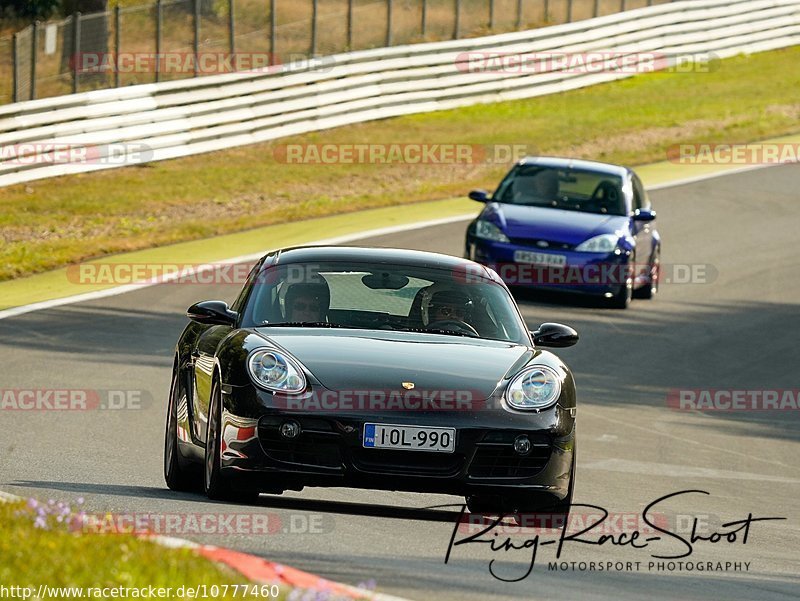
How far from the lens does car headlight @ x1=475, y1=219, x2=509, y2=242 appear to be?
18781 mm

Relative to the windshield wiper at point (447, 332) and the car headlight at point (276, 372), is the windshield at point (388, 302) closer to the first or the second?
the windshield wiper at point (447, 332)

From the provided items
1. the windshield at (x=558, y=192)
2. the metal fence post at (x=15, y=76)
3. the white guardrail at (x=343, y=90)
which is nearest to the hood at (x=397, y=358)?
the windshield at (x=558, y=192)

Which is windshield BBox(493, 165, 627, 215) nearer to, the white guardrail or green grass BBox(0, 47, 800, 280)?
green grass BBox(0, 47, 800, 280)

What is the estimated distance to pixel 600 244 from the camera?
18859mm

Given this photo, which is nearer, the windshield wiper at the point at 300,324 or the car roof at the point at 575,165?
the windshield wiper at the point at 300,324

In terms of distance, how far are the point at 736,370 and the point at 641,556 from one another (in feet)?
28.9

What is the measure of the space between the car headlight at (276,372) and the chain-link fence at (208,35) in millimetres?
17229

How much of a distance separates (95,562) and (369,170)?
23452 mm

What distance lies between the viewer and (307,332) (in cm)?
868

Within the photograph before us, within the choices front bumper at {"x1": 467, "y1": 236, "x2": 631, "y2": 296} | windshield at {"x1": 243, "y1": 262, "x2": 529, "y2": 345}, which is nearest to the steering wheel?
windshield at {"x1": 243, "y1": 262, "x2": 529, "y2": 345}

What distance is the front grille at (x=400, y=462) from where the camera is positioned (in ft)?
25.6

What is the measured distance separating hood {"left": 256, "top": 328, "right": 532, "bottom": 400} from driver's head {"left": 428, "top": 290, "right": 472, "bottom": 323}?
303mm

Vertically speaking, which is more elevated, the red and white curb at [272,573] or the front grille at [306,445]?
the red and white curb at [272,573]

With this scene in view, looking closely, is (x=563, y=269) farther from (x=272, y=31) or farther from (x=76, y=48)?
(x=272, y=31)
